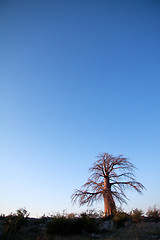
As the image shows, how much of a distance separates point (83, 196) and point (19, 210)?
21.9 ft

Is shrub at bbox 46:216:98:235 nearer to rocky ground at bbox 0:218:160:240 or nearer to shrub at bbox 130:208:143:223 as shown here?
rocky ground at bbox 0:218:160:240

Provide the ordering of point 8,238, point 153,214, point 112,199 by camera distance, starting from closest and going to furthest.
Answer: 1. point 8,238
2. point 153,214
3. point 112,199

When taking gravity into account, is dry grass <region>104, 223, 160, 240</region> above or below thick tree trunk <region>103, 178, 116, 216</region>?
below

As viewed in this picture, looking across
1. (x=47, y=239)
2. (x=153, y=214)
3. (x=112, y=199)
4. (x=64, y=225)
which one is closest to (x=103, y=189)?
(x=112, y=199)

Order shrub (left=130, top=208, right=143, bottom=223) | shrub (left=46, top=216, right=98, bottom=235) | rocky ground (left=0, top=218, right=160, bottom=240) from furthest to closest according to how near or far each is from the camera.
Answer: shrub (left=130, top=208, right=143, bottom=223) → shrub (left=46, top=216, right=98, bottom=235) → rocky ground (left=0, top=218, right=160, bottom=240)

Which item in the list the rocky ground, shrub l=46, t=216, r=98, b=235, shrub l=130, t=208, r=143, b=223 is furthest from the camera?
shrub l=130, t=208, r=143, b=223

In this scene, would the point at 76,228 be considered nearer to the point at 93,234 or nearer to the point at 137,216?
the point at 93,234

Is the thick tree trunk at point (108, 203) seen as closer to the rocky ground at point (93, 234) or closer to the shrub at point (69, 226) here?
the rocky ground at point (93, 234)

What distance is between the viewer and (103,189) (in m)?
13.7

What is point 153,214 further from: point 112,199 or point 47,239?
point 47,239

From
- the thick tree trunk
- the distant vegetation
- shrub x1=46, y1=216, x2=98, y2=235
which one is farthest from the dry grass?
the thick tree trunk

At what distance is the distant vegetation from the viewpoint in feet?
21.3

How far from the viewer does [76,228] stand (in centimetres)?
796

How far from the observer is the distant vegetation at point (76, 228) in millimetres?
6478
